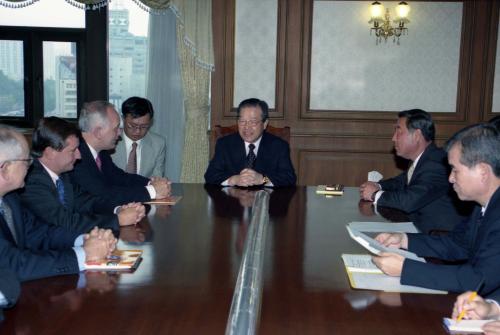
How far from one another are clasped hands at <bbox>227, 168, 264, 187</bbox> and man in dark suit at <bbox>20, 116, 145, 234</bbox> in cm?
121

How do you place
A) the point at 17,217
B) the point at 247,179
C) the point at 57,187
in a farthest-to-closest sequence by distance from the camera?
Answer: 1. the point at 247,179
2. the point at 57,187
3. the point at 17,217

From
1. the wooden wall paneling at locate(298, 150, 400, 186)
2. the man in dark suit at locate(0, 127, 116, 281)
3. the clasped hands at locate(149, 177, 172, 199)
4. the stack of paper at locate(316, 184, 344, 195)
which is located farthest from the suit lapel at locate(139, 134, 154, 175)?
the man in dark suit at locate(0, 127, 116, 281)

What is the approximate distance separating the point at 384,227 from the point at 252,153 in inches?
67.4

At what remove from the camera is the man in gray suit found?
4430 millimetres

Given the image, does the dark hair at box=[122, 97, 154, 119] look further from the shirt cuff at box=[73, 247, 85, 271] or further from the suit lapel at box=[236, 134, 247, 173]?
the shirt cuff at box=[73, 247, 85, 271]

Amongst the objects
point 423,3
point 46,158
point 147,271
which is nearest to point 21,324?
point 147,271

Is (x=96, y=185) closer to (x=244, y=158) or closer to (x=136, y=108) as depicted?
(x=136, y=108)

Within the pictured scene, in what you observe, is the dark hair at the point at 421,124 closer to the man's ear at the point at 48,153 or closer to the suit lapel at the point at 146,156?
the suit lapel at the point at 146,156

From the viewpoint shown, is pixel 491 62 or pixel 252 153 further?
pixel 491 62

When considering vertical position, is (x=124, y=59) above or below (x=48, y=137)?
above

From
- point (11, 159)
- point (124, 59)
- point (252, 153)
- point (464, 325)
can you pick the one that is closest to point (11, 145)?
point (11, 159)

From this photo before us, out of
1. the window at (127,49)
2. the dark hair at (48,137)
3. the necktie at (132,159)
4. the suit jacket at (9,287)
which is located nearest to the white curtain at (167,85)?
the window at (127,49)

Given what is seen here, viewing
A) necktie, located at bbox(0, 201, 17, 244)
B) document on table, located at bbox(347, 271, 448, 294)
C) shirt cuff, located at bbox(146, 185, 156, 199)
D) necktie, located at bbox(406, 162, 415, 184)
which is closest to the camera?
document on table, located at bbox(347, 271, 448, 294)

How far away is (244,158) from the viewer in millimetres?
4352
